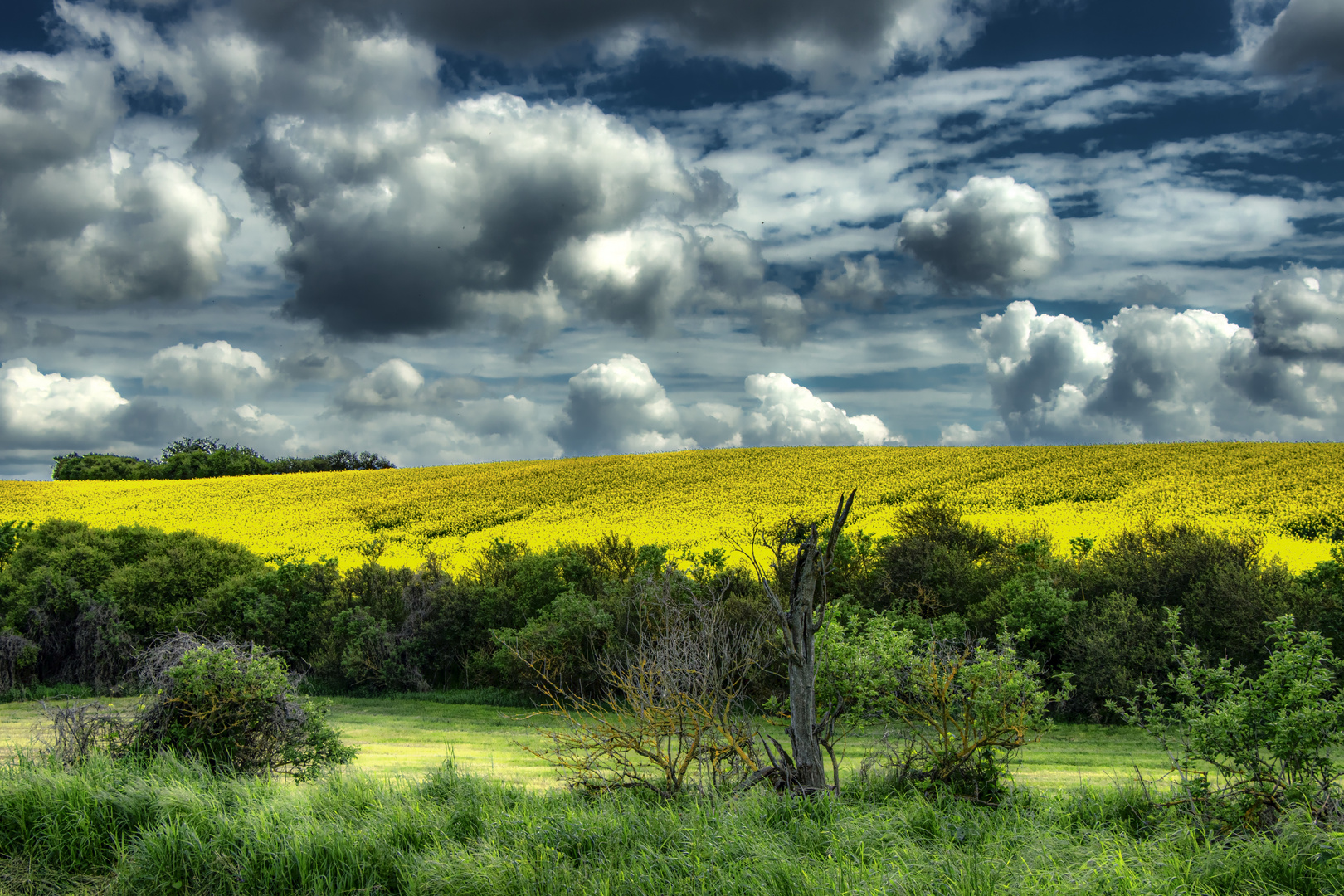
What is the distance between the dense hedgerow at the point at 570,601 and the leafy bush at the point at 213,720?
418cm

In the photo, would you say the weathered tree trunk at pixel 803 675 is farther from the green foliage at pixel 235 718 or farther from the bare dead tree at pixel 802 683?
the green foliage at pixel 235 718

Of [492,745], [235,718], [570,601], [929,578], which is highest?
[929,578]

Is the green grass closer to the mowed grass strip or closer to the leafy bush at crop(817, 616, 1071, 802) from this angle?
the leafy bush at crop(817, 616, 1071, 802)

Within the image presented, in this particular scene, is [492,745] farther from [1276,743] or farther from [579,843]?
[1276,743]

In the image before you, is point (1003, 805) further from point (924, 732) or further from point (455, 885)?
point (455, 885)

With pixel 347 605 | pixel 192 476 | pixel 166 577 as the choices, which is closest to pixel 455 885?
pixel 347 605

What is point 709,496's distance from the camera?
35.9m

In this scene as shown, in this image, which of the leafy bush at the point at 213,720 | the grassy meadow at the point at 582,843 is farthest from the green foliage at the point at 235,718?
the grassy meadow at the point at 582,843

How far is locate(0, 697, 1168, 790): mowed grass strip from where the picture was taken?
34.5 ft

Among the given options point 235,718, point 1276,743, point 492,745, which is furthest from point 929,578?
point 235,718

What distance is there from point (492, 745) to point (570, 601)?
4084mm

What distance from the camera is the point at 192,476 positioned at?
6575cm

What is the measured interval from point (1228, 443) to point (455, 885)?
47.2 m

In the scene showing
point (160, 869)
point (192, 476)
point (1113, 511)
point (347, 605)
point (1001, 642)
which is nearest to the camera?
point (160, 869)
